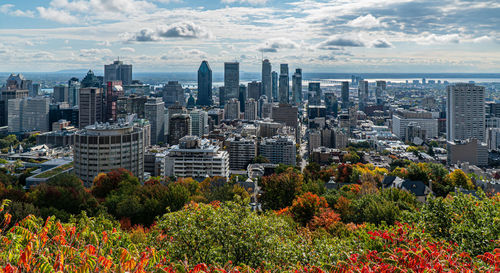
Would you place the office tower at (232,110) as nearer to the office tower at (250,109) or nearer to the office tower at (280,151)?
the office tower at (250,109)

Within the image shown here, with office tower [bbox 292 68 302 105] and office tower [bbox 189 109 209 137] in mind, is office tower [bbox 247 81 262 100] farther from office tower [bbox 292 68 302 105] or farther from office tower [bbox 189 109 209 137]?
office tower [bbox 189 109 209 137]

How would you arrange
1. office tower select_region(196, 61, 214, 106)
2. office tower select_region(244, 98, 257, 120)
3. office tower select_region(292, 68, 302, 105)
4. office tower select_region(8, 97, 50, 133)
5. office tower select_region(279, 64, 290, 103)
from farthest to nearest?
office tower select_region(292, 68, 302, 105) → office tower select_region(279, 64, 290, 103) → office tower select_region(196, 61, 214, 106) → office tower select_region(244, 98, 257, 120) → office tower select_region(8, 97, 50, 133)

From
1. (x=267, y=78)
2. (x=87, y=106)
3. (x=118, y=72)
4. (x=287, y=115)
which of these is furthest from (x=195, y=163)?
(x=267, y=78)

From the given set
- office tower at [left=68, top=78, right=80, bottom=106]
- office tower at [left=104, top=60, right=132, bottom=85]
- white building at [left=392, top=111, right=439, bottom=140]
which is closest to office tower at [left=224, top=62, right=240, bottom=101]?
office tower at [left=104, top=60, right=132, bottom=85]

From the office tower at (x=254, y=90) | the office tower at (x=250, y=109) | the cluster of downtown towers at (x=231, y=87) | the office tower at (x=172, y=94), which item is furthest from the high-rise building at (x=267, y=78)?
the office tower at (x=250, y=109)

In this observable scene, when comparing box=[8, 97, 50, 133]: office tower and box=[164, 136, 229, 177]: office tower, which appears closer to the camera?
box=[164, 136, 229, 177]: office tower

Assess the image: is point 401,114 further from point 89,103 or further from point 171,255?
point 171,255
